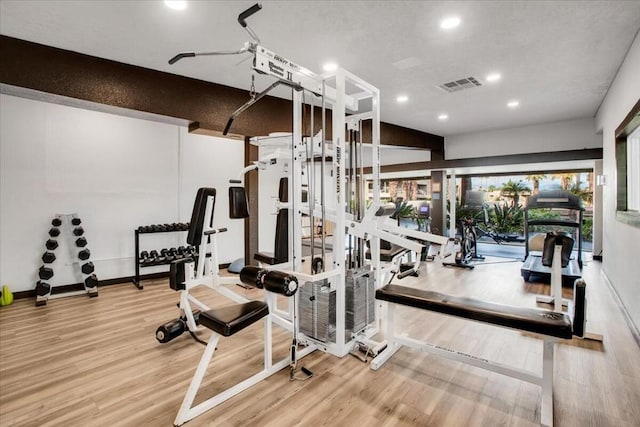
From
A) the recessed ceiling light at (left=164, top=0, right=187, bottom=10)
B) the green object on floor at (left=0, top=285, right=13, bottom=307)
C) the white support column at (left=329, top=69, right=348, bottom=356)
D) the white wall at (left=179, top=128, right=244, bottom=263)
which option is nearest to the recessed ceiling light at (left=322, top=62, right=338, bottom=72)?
the white support column at (left=329, top=69, right=348, bottom=356)

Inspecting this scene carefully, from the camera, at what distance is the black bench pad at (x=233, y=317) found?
1.81 m

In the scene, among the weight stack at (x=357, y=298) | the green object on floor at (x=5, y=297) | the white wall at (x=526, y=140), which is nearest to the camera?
the weight stack at (x=357, y=298)

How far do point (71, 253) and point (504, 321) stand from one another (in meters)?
4.92

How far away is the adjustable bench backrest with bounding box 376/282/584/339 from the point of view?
1.75 metres

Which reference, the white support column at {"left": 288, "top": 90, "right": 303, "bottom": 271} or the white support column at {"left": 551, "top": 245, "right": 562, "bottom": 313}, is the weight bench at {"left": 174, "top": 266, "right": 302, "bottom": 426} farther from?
the white support column at {"left": 551, "top": 245, "right": 562, "bottom": 313}

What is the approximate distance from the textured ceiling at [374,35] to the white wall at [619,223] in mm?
229

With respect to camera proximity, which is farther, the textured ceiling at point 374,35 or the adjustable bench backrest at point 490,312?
the textured ceiling at point 374,35

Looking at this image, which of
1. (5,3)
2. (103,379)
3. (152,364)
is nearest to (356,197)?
(152,364)

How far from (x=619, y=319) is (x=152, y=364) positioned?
429 centimetres

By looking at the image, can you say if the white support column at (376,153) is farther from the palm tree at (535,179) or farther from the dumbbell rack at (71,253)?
the palm tree at (535,179)

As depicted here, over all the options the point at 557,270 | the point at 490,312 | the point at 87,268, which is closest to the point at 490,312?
the point at 490,312

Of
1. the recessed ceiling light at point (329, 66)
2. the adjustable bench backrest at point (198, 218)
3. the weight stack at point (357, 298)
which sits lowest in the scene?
the weight stack at point (357, 298)

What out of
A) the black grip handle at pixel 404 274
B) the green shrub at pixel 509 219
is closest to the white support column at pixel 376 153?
the black grip handle at pixel 404 274

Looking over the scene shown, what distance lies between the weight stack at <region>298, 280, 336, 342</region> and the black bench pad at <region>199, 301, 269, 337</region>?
1.77 ft
